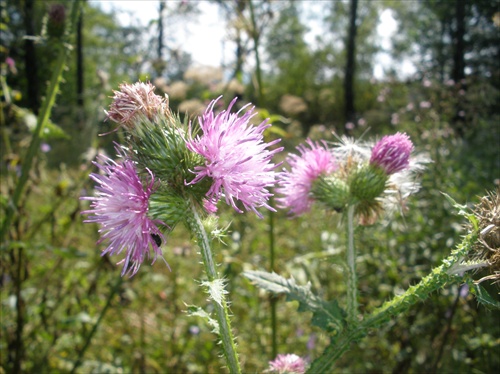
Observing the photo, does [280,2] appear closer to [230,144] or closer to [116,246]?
[230,144]

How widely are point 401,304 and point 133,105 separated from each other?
1118 mm

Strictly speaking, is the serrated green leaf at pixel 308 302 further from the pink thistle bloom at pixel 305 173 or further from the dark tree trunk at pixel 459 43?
the dark tree trunk at pixel 459 43

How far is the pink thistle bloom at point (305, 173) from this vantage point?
1.98m

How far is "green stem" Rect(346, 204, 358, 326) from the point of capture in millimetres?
1522

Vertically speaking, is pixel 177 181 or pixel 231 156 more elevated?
pixel 231 156

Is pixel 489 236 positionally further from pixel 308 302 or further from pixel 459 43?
pixel 459 43

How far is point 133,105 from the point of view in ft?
4.71

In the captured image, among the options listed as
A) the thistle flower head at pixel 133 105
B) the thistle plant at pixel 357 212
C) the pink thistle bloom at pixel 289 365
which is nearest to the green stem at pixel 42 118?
the thistle flower head at pixel 133 105

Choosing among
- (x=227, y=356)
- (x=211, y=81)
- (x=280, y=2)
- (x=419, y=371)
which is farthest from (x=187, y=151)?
(x=211, y=81)

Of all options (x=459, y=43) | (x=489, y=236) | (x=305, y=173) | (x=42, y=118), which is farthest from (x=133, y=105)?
(x=459, y=43)

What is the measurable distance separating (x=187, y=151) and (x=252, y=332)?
2.70m

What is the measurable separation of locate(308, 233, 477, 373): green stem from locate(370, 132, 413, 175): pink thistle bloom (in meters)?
0.54

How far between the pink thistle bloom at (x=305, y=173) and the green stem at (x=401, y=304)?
0.69 metres

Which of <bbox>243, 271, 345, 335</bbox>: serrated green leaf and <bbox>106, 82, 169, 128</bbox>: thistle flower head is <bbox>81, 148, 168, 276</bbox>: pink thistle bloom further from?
<bbox>243, 271, 345, 335</bbox>: serrated green leaf
